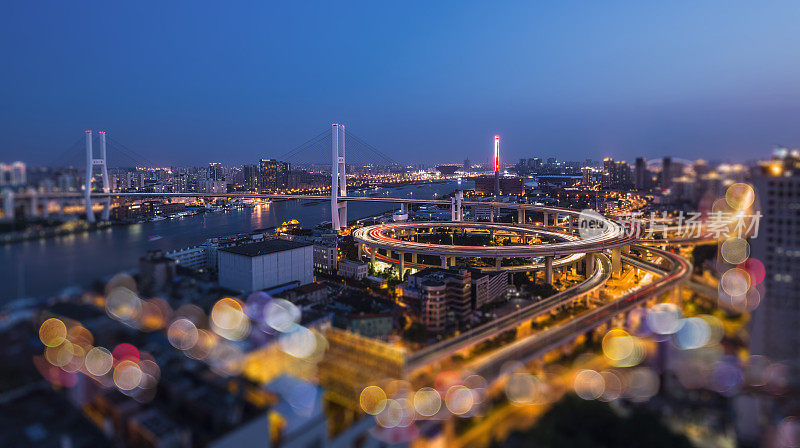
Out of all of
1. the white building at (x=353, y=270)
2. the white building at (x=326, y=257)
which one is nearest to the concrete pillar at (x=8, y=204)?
the white building at (x=353, y=270)

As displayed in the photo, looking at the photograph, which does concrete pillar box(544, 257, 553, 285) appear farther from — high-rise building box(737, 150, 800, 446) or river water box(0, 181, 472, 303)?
river water box(0, 181, 472, 303)

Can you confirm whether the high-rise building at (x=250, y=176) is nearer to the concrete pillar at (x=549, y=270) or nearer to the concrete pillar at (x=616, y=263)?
the concrete pillar at (x=549, y=270)

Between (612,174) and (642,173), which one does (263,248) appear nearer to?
(642,173)

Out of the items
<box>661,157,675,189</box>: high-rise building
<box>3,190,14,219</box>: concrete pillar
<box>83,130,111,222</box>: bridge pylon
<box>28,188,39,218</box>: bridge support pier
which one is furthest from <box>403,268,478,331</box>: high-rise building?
<box>3,190,14,219</box>: concrete pillar

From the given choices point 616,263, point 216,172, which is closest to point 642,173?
point 616,263

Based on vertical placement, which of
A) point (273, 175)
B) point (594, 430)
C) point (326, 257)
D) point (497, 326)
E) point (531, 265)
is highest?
point (273, 175)

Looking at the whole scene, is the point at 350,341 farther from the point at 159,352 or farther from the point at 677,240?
the point at 677,240
